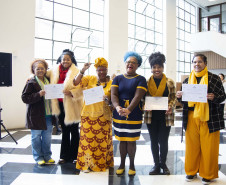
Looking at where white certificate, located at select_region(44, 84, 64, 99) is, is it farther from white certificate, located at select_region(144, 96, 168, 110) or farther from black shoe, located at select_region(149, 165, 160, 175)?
black shoe, located at select_region(149, 165, 160, 175)

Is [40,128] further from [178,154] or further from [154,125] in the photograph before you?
[178,154]

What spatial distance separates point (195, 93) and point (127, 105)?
2.49 feet

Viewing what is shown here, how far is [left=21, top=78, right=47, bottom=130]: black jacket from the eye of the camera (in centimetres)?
264

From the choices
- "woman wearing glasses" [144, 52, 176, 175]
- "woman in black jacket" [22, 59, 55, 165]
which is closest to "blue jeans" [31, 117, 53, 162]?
"woman in black jacket" [22, 59, 55, 165]

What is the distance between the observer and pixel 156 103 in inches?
92.8

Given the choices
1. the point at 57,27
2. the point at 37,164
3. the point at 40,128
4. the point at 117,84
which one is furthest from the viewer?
the point at 57,27

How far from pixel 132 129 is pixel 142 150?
1.47m

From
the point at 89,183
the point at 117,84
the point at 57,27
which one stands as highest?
the point at 57,27

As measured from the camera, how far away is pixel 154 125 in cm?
250

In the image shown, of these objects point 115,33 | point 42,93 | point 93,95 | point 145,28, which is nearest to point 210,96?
point 93,95

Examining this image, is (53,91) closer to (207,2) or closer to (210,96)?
(210,96)

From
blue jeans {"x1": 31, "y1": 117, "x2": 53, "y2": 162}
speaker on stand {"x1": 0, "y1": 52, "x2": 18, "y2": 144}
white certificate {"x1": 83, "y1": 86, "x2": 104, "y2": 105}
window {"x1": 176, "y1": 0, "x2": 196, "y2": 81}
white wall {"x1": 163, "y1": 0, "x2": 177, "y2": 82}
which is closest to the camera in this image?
white certificate {"x1": 83, "y1": 86, "x2": 104, "y2": 105}

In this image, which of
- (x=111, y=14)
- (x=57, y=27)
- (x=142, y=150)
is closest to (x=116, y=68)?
(x=111, y=14)

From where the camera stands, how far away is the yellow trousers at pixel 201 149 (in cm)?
228
